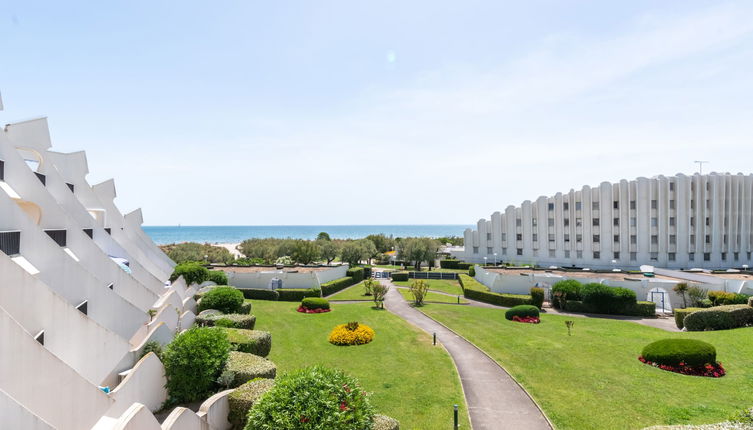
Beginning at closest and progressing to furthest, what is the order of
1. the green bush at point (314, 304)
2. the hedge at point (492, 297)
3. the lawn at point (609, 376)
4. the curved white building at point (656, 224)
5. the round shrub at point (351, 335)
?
1. the lawn at point (609, 376)
2. the round shrub at point (351, 335)
3. the green bush at point (314, 304)
4. the hedge at point (492, 297)
5. the curved white building at point (656, 224)

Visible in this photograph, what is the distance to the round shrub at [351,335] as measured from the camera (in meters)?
24.6

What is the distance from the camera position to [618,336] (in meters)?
26.4

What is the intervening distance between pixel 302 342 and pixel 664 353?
21.1 meters

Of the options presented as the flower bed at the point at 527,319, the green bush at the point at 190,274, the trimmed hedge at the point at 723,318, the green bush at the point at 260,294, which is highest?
the green bush at the point at 190,274

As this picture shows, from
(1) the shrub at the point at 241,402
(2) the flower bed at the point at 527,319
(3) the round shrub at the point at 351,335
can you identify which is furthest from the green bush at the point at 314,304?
(1) the shrub at the point at 241,402

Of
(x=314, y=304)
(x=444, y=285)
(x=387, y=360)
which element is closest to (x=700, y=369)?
(x=387, y=360)

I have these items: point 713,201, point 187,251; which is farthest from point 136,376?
point 713,201

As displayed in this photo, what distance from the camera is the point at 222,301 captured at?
28.8m

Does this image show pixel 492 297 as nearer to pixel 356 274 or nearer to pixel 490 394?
pixel 356 274

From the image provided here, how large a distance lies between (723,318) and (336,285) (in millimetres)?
37385

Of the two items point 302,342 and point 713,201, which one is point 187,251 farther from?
point 713,201

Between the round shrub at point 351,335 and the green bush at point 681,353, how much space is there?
16362 millimetres

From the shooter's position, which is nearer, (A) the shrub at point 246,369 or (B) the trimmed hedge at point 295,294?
(A) the shrub at point 246,369

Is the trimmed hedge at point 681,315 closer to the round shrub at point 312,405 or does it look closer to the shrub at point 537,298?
the shrub at point 537,298
